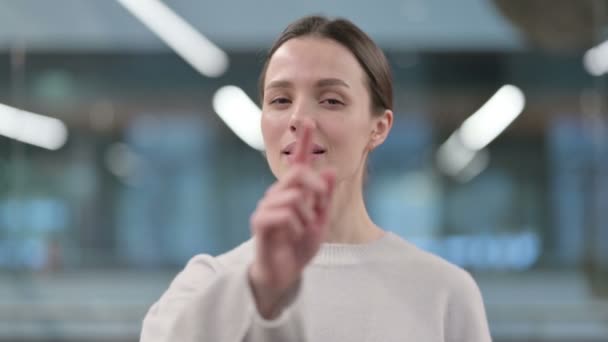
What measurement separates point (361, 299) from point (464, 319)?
0.16 m

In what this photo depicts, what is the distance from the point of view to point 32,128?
17.7 ft

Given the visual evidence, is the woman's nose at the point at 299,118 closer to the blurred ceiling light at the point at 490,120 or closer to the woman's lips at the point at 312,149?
the woman's lips at the point at 312,149

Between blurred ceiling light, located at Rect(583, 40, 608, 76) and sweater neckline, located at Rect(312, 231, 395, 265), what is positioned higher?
blurred ceiling light, located at Rect(583, 40, 608, 76)

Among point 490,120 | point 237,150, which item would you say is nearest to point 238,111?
point 237,150

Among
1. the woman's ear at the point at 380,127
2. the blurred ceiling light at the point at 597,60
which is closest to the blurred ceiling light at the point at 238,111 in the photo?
the blurred ceiling light at the point at 597,60

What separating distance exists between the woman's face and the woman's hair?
0.02m

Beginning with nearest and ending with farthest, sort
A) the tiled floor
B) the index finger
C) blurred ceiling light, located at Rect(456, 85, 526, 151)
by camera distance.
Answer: the index finger → the tiled floor → blurred ceiling light, located at Rect(456, 85, 526, 151)

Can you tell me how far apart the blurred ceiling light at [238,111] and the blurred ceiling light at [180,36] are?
0.55 feet

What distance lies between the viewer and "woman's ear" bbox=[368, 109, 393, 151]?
1331 millimetres

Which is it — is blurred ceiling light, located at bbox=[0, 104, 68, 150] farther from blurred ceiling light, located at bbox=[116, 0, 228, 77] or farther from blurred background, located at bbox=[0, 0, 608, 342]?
blurred ceiling light, located at bbox=[116, 0, 228, 77]

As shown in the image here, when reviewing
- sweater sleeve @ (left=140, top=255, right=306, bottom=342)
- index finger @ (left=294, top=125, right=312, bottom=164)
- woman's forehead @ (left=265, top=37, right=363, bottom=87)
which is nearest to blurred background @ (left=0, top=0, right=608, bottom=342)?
woman's forehead @ (left=265, top=37, right=363, bottom=87)

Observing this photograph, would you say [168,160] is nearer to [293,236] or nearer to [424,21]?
[424,21]

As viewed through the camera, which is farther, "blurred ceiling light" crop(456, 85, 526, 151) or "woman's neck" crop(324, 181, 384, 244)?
"blurred ceiling light" crop(456, 85, 526, 151)

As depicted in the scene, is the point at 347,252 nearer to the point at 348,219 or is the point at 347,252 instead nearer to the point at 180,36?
the point at 348,219
